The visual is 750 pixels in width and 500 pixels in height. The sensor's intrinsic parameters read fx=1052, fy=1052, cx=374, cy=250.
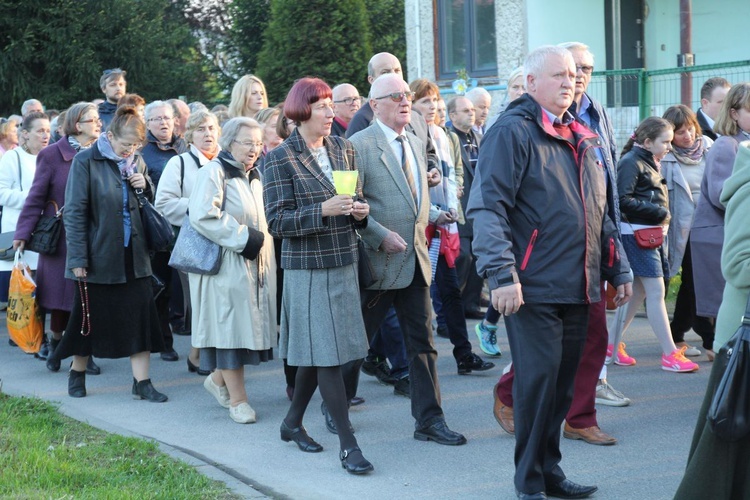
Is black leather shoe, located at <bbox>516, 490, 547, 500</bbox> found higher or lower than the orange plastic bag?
lower

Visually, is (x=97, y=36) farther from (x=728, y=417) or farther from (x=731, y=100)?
(x=728, y=417)

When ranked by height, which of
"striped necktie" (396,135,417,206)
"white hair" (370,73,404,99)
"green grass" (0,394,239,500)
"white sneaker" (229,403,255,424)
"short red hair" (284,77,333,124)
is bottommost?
"white sneaker" (229,403,255,424)

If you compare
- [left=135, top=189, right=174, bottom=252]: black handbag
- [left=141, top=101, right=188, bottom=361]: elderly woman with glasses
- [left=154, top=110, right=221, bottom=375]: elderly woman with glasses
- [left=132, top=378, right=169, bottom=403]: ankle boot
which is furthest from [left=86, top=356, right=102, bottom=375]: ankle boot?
[left=135, top=189, right=174, bottom=252]: black handbag

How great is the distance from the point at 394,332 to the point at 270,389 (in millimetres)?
1067

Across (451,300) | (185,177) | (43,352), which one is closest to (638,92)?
(451,300)

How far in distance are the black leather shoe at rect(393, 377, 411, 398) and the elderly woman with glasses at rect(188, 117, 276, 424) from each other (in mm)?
1056

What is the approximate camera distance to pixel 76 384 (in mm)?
7930

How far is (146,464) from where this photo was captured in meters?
5.77

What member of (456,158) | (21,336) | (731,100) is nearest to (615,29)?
(456,158)

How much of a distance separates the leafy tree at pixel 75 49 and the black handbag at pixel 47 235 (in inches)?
514

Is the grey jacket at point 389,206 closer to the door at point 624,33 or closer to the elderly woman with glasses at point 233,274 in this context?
the elderly woman with glasses at point 233,274

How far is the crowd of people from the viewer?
16.3 feet

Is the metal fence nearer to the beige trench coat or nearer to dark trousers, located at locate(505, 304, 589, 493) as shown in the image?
the beige trench coat

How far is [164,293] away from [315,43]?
11464 mm
